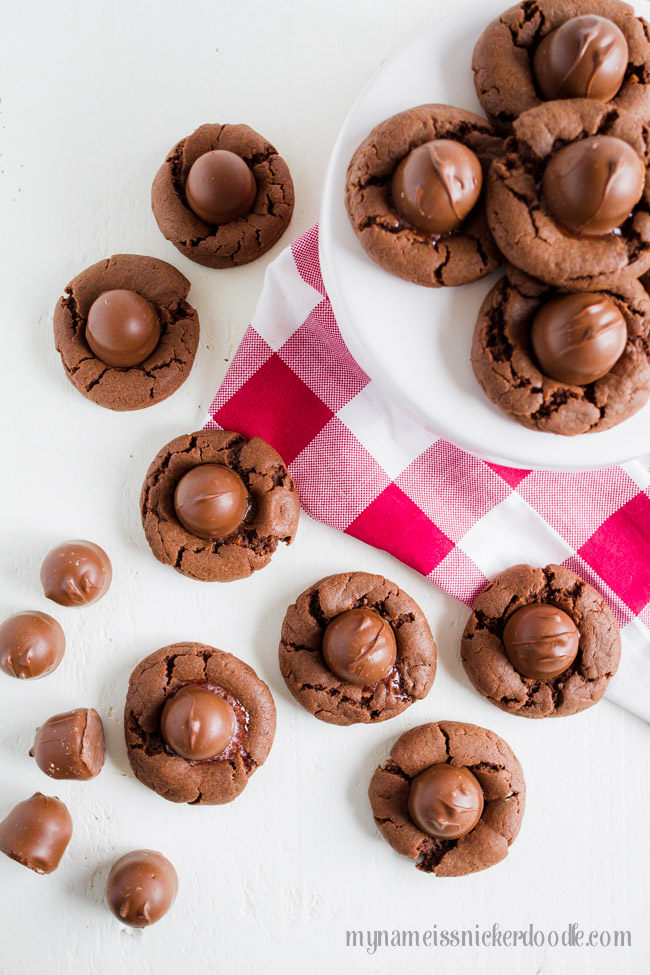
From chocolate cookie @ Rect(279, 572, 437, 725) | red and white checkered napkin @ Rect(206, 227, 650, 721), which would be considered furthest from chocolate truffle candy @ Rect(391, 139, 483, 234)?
chocolate cookie @ Rect(279, 572, 437, 725)

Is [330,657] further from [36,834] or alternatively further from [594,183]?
[594,183]

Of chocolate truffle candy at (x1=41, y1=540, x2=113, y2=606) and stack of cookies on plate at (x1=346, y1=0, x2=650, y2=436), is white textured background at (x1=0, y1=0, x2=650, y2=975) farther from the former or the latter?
stack of cookies on plate at (x1=346, y1=0, x2=650, y2=436)

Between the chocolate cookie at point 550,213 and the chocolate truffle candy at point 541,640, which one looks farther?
the chocolate truffle candy at point 541,640

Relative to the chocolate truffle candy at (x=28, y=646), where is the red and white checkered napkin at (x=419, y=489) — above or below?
below

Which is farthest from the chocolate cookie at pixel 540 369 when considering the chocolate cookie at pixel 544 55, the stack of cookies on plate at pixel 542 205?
the chocolate cookie at pixel 544 55

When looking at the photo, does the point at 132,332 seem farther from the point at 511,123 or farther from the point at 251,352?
the point at 511,123

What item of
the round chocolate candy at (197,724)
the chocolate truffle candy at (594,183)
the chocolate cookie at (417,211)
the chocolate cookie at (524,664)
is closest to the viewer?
the chocolate truffle candy at (594,183)

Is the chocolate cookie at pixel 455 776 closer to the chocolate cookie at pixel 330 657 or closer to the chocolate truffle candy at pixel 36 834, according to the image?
the chocolate cookie at pixel 330 657

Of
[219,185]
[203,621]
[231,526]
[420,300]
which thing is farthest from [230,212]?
[203,621]
